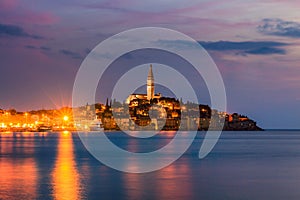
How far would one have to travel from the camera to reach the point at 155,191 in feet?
91.2

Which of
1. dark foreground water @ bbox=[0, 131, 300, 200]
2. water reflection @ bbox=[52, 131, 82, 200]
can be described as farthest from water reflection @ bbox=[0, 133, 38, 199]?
water reflection @ bbox=[52, 131, 82, 200]

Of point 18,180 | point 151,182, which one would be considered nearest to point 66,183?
point 18,180

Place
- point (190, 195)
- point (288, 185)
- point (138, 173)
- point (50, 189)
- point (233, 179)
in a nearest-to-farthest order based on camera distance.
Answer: point (190, 195) < point (50, 189) < point (288, 185) < point (233, 179) < point (138, 173)

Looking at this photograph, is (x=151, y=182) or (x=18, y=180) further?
(x=18, y=180)

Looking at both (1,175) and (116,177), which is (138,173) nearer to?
(116,177)

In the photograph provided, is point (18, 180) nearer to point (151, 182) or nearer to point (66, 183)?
point (66, 183)

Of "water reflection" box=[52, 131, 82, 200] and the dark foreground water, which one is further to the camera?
the dark foreground water

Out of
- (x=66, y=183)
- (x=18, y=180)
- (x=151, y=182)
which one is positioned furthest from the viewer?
(x=18, y=180)

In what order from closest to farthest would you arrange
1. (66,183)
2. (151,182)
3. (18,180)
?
(66,183) < (151,182) < (18,180)

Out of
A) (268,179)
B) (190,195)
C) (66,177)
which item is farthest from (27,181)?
(268,179)

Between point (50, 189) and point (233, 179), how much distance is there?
37.7ft

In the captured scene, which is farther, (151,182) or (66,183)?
(151,182)

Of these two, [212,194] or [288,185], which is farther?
[288,185]

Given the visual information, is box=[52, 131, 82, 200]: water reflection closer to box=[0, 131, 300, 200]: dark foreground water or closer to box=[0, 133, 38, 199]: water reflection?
box=[0, 131, 300, 200]: dark foreground water
